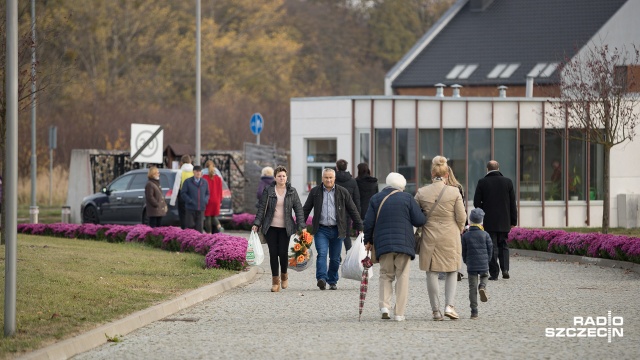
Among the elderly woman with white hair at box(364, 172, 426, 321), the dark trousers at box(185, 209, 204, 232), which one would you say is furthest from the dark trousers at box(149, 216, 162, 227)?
the elderly woman with white hair at box(364, 172, 426, 321)

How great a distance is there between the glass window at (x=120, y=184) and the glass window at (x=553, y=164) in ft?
41.3

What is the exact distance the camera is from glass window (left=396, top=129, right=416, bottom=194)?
36500 mm

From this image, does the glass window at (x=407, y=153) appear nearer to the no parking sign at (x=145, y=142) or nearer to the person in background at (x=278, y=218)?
the no parking sign at (x=145, y=142)

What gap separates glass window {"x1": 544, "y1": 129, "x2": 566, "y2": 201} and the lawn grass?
1753 centimetres

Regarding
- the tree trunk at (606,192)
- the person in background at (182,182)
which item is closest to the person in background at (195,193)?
the person in background at (182,182)

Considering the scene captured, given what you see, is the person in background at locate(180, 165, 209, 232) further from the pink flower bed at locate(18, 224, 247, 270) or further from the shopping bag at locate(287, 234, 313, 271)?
the shopping bag at locate(287, 234, 313, 271)

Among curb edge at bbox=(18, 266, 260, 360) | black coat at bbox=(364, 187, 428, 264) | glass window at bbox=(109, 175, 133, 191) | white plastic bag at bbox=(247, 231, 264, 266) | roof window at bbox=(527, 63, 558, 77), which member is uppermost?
roof window at bbox=(527, 63, 558, 77)

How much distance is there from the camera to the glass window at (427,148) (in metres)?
36.6

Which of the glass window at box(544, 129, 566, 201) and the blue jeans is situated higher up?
the glass window at box(544, 129, 566, 201)

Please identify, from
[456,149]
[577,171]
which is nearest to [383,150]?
[456,149]

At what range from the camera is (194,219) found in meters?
26.5

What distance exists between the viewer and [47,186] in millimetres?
47656

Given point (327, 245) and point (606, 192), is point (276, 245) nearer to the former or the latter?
point (327, 245)

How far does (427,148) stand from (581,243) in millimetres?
13682
